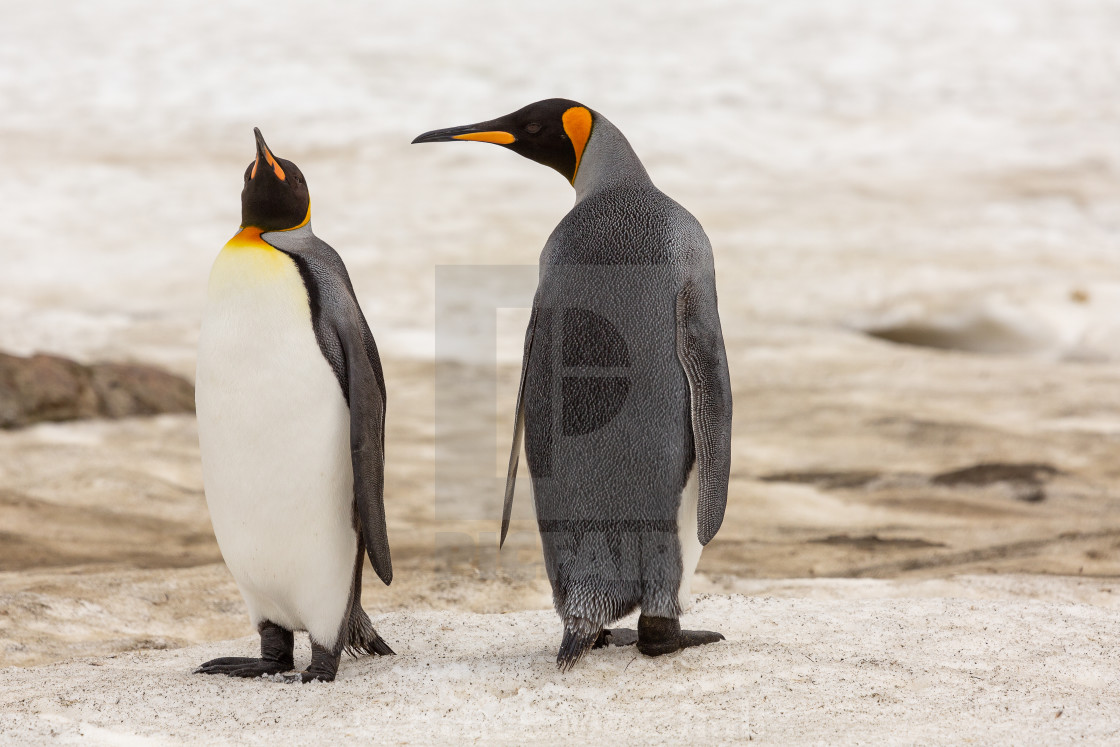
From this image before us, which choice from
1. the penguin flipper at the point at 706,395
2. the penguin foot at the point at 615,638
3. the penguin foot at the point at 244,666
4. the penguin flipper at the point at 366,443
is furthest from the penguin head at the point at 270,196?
the penguin foot at the point at 615,638

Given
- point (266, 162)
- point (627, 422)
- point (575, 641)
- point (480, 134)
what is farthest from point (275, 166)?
point (575, 641)

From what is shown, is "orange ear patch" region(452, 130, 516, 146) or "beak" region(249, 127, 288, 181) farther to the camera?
"orange ear patch" region(452, 130, 516, 146)

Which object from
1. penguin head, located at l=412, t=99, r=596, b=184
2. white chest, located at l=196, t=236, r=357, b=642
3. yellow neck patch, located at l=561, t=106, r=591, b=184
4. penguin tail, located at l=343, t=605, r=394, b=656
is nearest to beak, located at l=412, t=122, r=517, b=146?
penguin head, located at l=412, t=99, r=596, b=184

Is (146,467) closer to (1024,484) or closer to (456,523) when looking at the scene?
(456,523)

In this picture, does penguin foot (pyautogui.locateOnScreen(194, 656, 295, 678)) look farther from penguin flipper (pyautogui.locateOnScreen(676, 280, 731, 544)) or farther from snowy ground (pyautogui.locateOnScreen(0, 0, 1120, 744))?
penguin flipper (pyautogui.locateOnScreen(676, 280, 731, 544))

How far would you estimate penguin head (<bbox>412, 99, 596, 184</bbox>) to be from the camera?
2705 mm

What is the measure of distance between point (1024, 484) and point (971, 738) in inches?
136

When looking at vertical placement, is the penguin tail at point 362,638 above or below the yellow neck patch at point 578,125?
below

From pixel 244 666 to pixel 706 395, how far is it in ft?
4.06

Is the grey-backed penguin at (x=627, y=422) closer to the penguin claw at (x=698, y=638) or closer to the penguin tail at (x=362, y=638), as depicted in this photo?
the penguin claw at (x=698, y=638)

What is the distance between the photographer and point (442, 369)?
7570mm

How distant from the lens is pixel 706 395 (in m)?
2.45

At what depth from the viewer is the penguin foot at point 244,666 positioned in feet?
8.39

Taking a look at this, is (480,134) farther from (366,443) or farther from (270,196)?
(366,443)
